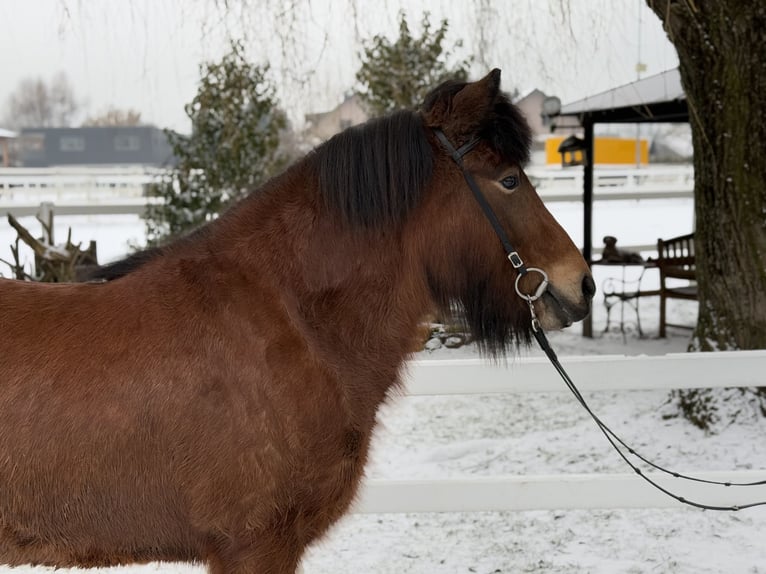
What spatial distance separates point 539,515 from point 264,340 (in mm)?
2879

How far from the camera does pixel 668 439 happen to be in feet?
17.6

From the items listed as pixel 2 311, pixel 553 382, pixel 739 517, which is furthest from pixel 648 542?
pixel 2 311

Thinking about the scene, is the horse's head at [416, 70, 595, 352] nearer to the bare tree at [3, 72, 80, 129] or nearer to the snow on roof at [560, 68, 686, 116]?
the snow on roof at [560, 68, 686, 116]

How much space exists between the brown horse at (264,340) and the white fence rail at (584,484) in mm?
1172

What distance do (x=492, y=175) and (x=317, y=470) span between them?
106cm

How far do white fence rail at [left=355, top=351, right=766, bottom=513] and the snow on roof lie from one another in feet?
16.4

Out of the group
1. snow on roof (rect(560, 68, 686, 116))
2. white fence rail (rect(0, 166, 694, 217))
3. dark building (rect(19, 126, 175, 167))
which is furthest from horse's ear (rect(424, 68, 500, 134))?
dark building (rect(19, 126, 175, 167))

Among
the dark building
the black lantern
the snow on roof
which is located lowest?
the black lantern

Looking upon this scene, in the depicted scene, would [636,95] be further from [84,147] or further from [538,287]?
[84,147]

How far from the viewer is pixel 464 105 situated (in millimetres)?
2211

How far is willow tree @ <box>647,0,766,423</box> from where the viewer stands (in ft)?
15.9

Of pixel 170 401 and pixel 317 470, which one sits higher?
pixel 170 401

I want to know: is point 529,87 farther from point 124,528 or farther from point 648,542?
point 124,528

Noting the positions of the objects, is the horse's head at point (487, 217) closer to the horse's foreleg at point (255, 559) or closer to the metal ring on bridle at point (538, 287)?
the metal ring on bridle at point (538, 287)
